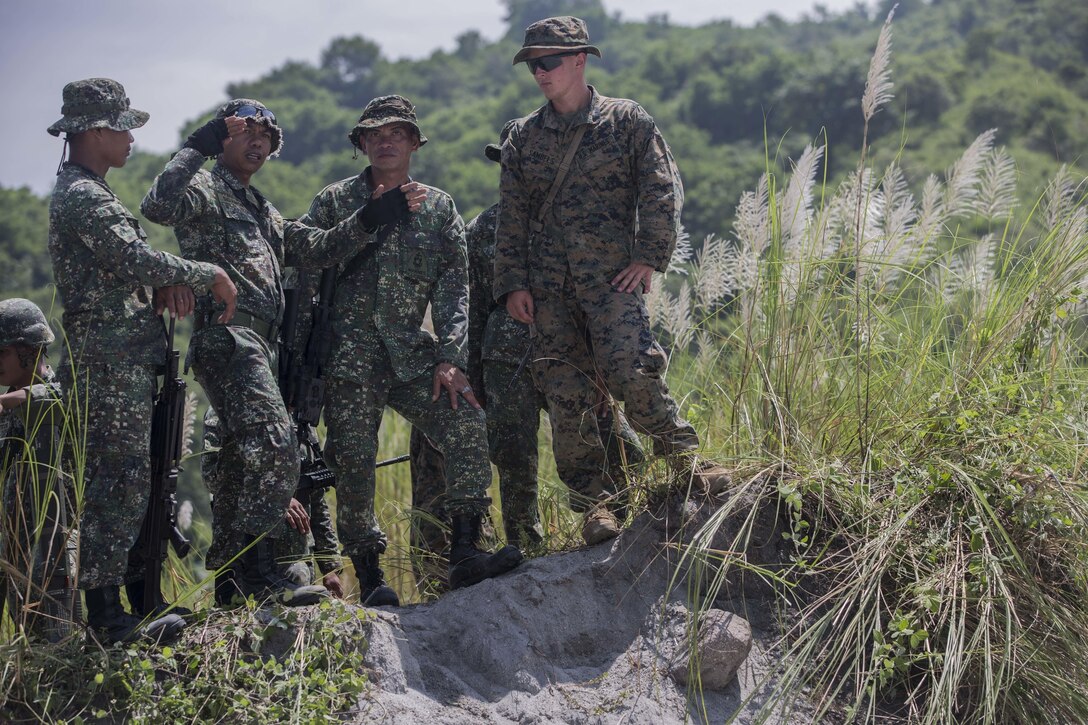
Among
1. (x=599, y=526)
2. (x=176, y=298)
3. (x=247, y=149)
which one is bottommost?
(x=599, y=526)

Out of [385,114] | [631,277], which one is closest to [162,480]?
[385,114]

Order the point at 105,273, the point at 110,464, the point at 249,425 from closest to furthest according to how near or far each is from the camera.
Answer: the point at 110,464 < the point at 105,273 < the point at 249,425

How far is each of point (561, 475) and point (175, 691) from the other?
1732mm

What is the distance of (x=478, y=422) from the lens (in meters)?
4.55

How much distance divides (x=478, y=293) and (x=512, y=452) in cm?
80

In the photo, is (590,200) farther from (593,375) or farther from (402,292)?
(402,292)

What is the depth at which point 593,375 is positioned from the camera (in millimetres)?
4668

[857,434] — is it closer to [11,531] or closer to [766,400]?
[766,400]

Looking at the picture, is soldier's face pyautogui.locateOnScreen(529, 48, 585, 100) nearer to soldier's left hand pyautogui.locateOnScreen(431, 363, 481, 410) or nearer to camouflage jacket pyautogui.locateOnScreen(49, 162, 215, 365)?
soldier's left hand pyautogui.locateOnScreen(431, 363, 481, 410)

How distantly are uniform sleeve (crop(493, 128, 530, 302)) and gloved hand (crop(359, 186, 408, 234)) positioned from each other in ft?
1.32

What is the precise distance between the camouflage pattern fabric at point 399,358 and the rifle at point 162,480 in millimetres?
742

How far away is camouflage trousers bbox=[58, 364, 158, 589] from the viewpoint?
376cm

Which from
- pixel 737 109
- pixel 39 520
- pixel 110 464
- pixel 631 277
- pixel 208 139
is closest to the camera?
pixel 39 520

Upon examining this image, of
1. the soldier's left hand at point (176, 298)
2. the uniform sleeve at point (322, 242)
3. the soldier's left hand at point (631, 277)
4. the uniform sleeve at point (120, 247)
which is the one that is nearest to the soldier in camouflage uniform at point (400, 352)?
the uniform sleeve at point (322, 242)
